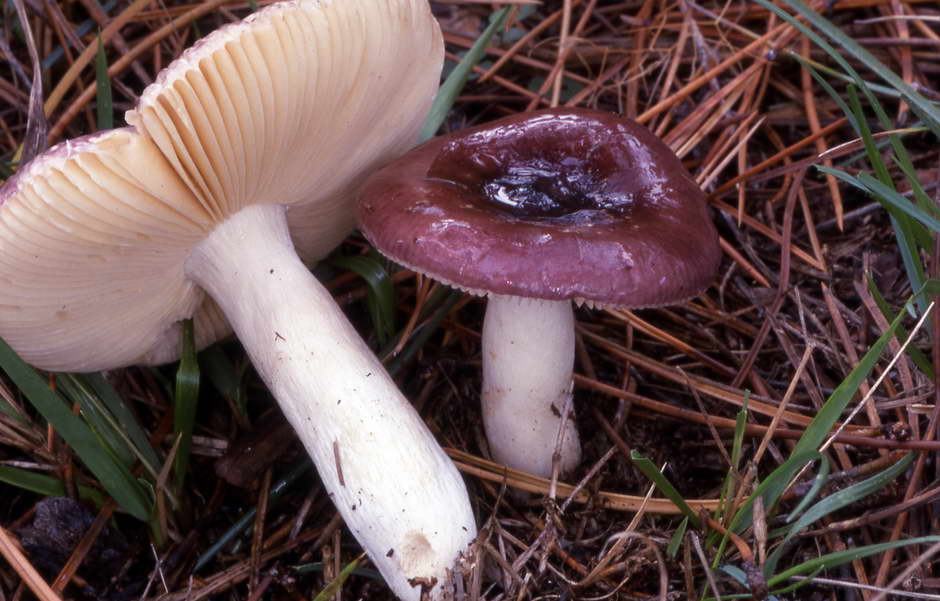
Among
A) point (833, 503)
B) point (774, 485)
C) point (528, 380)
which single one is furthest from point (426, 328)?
point (833, 503)

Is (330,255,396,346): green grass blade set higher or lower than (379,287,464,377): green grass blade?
higher

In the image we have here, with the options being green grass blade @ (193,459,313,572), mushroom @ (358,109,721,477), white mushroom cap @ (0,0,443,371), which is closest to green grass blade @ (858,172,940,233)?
mushroom @ (358,109,721,477)

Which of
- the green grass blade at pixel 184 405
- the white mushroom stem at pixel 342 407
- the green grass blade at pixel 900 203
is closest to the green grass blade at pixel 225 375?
the green grass blade at pixel 184 405

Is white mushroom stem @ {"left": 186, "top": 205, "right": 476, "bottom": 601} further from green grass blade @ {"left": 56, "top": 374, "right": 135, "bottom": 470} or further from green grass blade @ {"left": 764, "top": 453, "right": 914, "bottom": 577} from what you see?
green grass blade @ {"left": 764, "top": 453, "right": 914, "bottom": 577}

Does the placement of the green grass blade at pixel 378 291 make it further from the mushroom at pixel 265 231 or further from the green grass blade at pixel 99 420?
the green grass blade at pixel 99 420

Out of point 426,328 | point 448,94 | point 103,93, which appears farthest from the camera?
point 448,94

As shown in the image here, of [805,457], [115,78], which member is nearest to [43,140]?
[115,78]

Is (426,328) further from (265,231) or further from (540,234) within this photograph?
(540,234)
